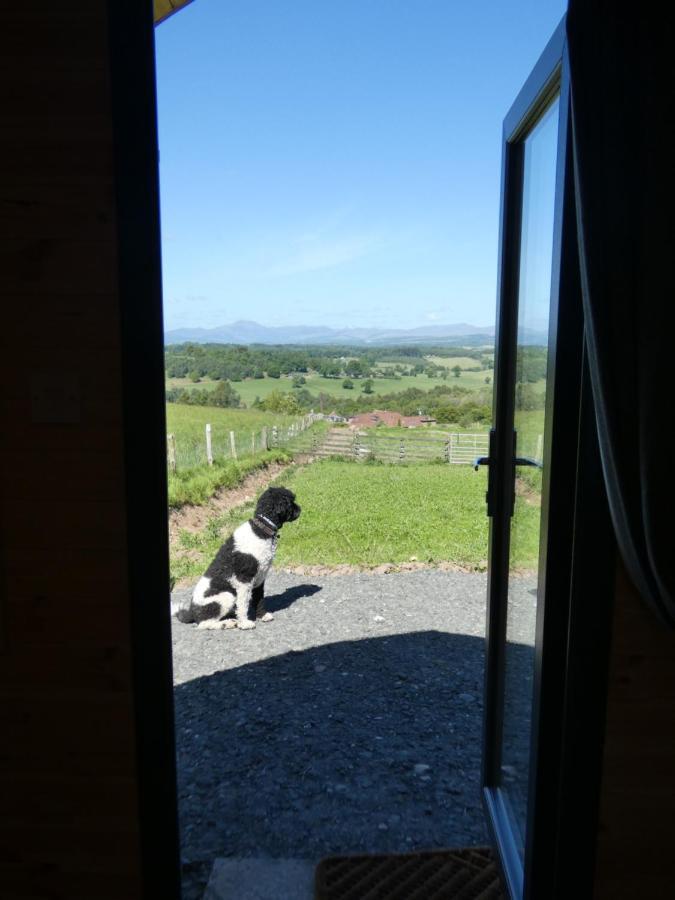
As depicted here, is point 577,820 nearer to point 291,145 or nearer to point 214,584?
point 214,584

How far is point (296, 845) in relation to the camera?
5.76 ft

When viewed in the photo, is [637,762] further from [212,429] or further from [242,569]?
[212,429]

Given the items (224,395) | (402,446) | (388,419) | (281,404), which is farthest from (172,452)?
(388,419)

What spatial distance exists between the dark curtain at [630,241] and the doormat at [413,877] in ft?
3.67

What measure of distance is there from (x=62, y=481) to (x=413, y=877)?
139 centimetres

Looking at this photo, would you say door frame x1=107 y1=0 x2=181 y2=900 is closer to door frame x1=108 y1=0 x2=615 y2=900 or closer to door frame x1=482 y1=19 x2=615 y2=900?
door frame x1=108 y1=0 x2=615 y2=900

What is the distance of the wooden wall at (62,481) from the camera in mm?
1078

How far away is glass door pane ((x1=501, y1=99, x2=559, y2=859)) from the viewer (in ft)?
4.35

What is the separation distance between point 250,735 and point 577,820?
158 cm

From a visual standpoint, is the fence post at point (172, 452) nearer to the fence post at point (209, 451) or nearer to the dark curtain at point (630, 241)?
the fence post at point (209, 451)

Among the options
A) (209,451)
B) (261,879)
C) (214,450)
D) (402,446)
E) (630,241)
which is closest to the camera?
(630,241)

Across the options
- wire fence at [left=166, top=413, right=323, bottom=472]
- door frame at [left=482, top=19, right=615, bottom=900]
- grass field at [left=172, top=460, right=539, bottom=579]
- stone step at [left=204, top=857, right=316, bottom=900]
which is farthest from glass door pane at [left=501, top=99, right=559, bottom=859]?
wire fence at [left=166, top=413, right=323, bottom=472]

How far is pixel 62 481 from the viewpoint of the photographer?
3.78 feet

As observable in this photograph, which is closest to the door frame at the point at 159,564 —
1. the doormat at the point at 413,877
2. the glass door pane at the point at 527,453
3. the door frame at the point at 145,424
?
the door frame at the point at 145,424
